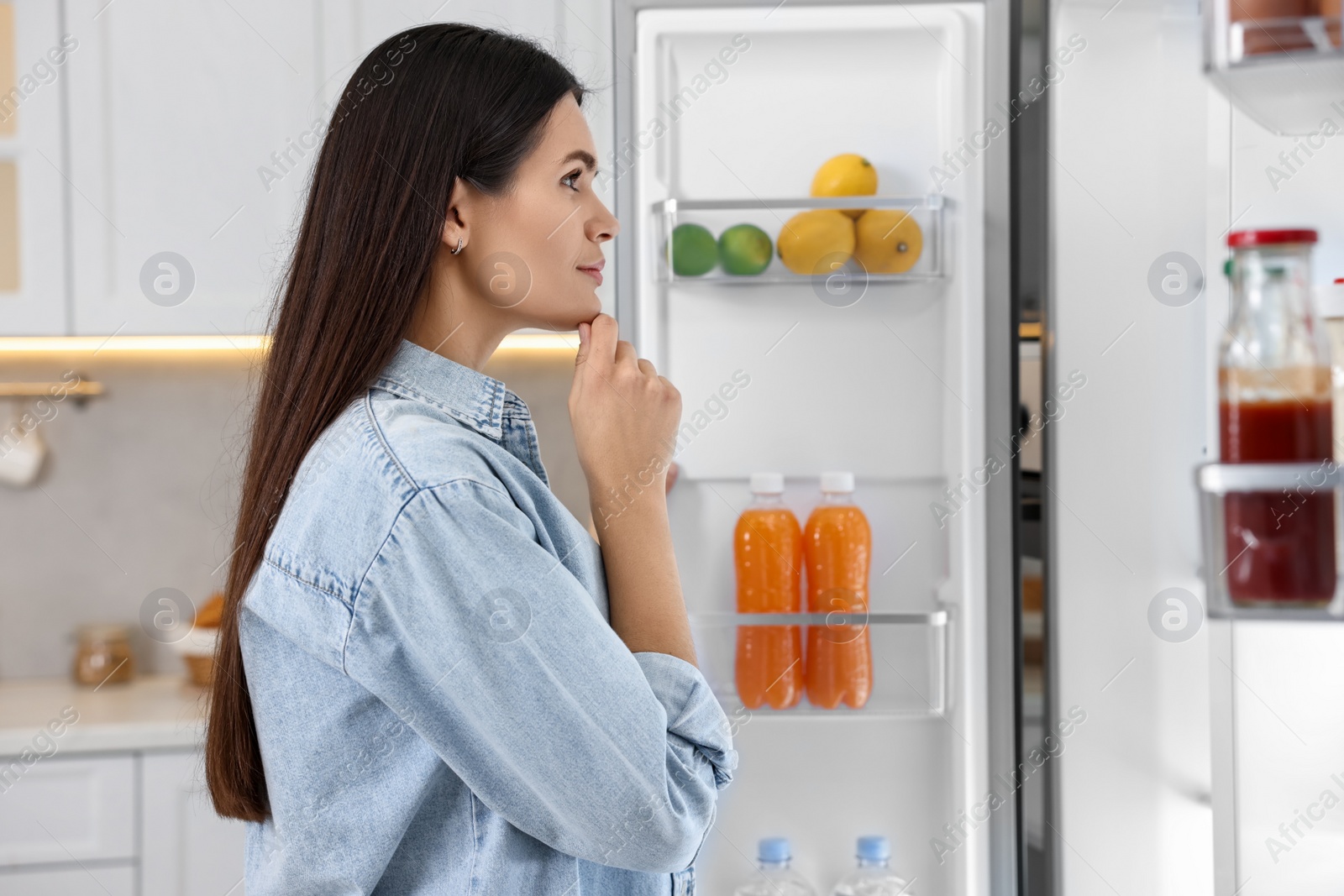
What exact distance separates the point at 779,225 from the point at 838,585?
0.44m

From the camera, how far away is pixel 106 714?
1442 millimetres

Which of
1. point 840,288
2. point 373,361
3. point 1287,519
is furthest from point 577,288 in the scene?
point 840,288

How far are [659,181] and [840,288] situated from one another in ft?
0.83

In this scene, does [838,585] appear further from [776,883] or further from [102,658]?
[102,658]

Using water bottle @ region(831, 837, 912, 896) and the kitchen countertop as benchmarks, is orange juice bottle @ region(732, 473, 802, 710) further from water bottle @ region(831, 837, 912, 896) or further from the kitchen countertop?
the kitchen countertop

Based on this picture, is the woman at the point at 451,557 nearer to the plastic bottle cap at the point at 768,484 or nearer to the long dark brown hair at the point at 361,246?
the long dark brown hair at the point at 361,246

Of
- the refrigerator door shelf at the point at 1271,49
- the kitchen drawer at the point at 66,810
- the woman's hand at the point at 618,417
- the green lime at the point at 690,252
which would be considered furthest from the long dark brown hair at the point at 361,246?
the kitchen drawer at the point at 66,810

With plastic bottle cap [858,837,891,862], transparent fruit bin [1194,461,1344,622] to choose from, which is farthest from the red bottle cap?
plastic bottle cap [858,837,891,862]

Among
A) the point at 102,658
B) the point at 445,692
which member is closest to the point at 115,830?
the point at 102,658

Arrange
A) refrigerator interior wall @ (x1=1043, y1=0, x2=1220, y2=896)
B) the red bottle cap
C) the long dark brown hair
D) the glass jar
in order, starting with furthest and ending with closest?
the glass jar → refrigerator interior wall @ (x1=1043, y1=0, x2=1220, y2=896) → the long dark brown hair → the red bottle cap

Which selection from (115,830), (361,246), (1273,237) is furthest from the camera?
(115,830)

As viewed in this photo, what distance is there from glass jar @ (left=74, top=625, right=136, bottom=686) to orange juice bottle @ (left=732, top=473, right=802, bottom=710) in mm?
1077

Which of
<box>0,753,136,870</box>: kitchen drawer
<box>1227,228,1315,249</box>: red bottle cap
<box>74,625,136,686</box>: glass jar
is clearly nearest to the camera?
<box>1227,228,1315,249</box>: red bottle cap

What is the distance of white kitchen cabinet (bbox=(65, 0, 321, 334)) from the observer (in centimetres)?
138
